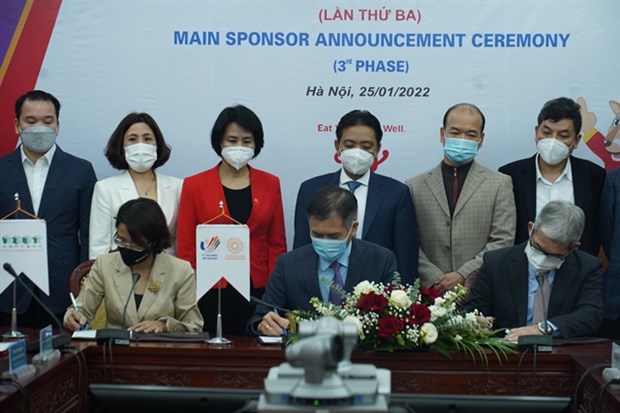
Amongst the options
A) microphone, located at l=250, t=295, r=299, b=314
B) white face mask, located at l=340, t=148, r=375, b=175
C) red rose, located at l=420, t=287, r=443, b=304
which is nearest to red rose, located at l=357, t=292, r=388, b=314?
red rose, located at l=420, t=287, r=443, b=304

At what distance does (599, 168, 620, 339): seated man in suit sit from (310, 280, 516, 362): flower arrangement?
1.67 m

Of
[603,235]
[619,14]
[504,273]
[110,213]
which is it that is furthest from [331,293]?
[619,14]

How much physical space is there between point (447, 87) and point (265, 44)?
1150mm

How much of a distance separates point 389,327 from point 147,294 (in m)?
1.31

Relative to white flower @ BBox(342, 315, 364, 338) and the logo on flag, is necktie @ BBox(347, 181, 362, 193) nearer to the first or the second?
the logo on flag

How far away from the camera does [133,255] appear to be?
453 cm

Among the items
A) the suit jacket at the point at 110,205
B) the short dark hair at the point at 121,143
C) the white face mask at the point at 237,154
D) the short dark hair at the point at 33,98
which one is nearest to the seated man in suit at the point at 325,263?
the white face mask at the point at 237,154

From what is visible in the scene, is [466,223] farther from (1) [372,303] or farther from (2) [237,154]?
(1) [372,303]

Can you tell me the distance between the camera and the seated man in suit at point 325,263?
14.4 ft

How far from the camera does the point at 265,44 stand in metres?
6.14

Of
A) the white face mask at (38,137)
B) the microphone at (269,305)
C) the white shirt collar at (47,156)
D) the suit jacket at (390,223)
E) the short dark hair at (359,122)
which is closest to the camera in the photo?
the microphone at (269,305)

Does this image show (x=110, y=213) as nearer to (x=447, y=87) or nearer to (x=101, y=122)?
(x=101, y=122)

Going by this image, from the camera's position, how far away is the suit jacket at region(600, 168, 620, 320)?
215 inches

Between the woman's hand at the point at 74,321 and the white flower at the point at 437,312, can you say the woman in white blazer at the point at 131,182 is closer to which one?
the woman's hand at the point at 74,321
